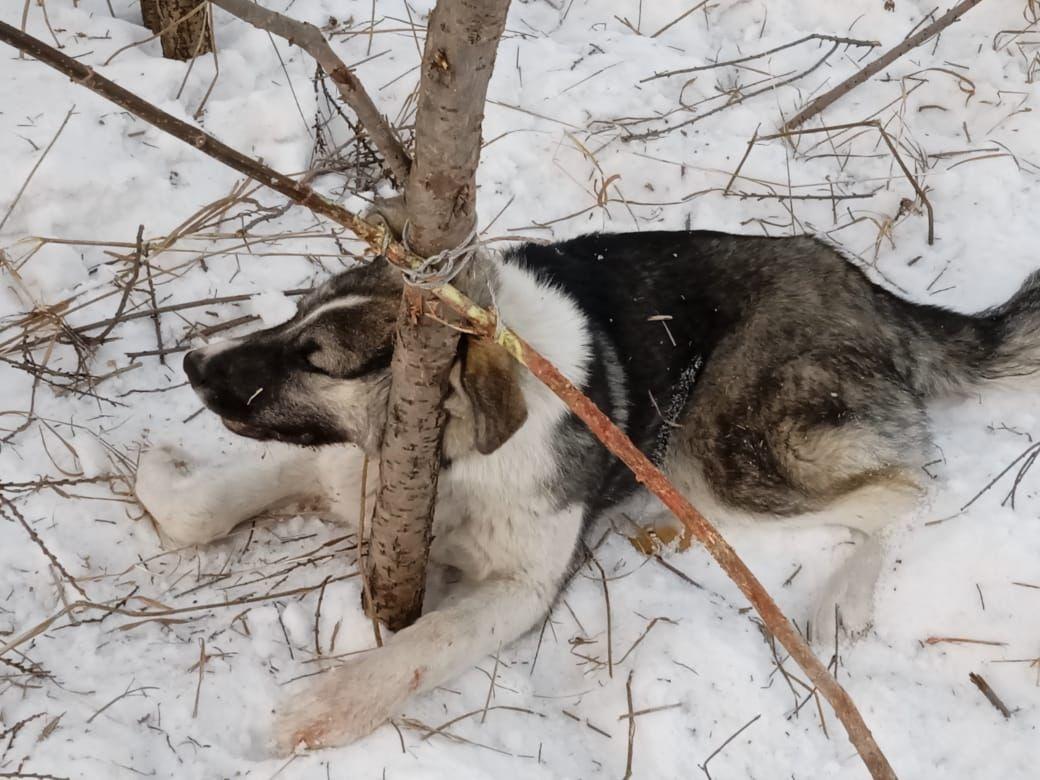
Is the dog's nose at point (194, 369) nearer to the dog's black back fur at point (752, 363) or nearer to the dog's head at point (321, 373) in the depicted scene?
the dog's head at point (321, 373)

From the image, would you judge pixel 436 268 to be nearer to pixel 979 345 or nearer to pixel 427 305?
pixel 427 305

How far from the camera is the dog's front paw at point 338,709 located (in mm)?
2713

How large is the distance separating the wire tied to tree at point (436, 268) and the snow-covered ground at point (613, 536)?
137cm

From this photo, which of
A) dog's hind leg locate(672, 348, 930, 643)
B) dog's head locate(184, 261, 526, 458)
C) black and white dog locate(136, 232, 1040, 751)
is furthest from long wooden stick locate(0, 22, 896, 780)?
dog's hind leg locate(672, 348, 930, 643)

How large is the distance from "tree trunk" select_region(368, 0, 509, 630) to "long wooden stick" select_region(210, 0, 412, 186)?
12 centimetres

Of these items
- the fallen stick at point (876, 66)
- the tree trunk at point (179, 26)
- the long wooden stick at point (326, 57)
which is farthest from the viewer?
the fallen stick at point (876, 66)

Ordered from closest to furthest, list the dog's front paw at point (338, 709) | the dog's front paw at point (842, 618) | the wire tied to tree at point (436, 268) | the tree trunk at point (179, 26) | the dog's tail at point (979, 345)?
the wire tied to tree at point (436, 268), the dog's front paw at point (338, 709), the dog's front paw at point (842, 618), the dog's tail at point (979, 345), the tree trunk at point (179, 26)

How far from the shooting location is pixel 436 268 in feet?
7.42

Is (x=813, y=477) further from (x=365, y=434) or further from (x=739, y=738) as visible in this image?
(x=365, y=434)

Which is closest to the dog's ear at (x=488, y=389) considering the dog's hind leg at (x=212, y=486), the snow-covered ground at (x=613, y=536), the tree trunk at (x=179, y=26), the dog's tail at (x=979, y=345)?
the snow-covered ground at (x=613, y=536)

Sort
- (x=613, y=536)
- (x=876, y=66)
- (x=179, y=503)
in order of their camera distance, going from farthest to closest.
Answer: (x=876, y=66), (x=613, y=536), (x=179, y=503)

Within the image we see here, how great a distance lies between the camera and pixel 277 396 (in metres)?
2.94

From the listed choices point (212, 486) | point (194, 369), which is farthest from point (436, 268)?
point (212, 486)

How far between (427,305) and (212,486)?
1424 millimetres
